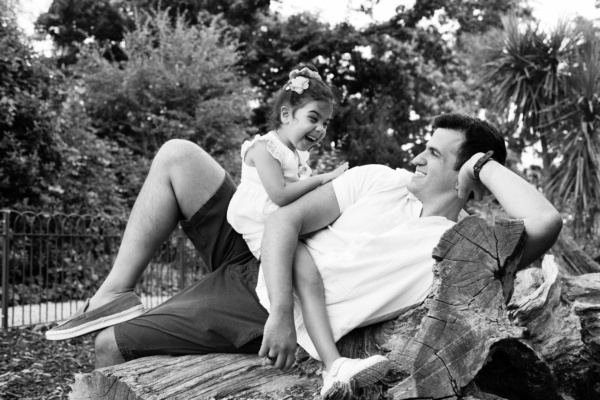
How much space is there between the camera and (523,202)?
1.99 meters

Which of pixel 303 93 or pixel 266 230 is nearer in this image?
pixel 266 230

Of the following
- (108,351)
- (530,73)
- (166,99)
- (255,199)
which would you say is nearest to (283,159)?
(255,199)

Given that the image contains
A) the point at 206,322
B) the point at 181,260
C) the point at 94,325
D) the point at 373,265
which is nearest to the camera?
the point at 373,265

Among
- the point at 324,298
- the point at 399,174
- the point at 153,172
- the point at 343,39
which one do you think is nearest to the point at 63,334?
the point at 153,172

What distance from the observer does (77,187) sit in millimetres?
9461

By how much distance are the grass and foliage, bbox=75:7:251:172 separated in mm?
6244

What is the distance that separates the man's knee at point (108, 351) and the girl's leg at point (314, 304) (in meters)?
0.78

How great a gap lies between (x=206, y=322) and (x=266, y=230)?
0.44 meters

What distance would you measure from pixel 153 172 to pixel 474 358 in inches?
56.0

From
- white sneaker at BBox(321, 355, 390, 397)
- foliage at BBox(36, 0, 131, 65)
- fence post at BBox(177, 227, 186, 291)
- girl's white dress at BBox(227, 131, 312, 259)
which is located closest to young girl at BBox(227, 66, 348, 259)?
girl's white dress at BBox(227, 131, 312, 259)

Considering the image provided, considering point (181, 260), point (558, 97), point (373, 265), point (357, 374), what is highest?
point (558, 97)

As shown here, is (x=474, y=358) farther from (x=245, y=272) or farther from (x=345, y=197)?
(x=245, y=272)

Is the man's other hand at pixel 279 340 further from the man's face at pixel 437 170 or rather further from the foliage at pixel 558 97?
the foliage at pixel 558 97

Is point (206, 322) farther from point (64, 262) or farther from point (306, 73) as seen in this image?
point (64, 262)
